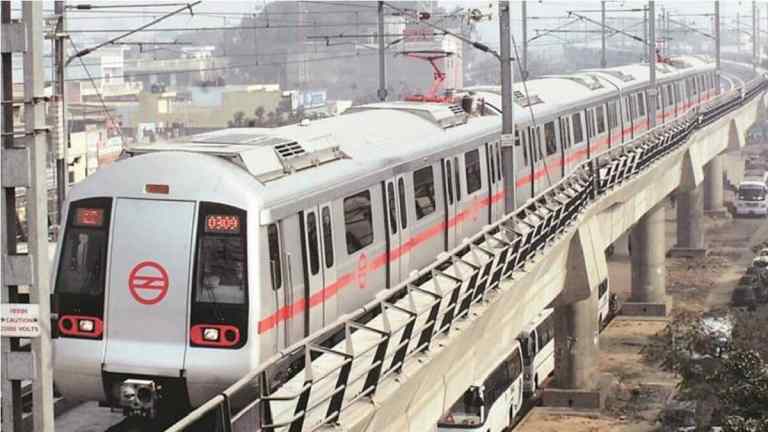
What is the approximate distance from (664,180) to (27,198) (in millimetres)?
36305

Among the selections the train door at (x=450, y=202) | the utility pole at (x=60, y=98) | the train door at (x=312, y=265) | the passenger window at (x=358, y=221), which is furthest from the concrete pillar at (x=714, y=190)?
the train door at (x=312, y=265)

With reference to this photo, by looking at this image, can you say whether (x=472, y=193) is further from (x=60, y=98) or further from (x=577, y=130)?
(x=577, y=130)

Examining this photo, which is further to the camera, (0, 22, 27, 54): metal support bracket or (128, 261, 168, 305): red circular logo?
(128, 261, 168, 305): red circular logo

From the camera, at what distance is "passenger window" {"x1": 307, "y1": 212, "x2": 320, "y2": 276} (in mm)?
15836

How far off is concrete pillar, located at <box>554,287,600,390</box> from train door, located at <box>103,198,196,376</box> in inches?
744

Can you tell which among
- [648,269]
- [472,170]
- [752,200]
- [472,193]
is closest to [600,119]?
[648,269]

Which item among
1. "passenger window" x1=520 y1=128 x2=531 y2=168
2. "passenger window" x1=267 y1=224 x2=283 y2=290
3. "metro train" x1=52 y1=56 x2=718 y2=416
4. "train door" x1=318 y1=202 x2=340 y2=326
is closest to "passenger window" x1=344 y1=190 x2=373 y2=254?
"metro train" x1=52 y1=56 x2=718 y2=416

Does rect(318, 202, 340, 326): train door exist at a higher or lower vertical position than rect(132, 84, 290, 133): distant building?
lower

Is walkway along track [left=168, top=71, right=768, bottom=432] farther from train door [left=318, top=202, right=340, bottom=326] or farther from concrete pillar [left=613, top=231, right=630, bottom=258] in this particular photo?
concrete pillar [left=613, top=231, right=630, bottom=258]

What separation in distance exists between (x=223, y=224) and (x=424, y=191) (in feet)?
23.0

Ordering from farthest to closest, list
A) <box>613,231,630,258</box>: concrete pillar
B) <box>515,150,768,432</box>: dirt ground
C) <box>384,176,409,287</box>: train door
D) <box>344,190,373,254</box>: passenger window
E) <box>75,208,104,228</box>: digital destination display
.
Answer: <box>613,231,630,258</box>: concrete pillar
<box>515,150,768,432</box>: dirt ground
<box>384,176,409,287</box>: train door
<box>344,190,373,254</box>: passenger window
<box>75,208,104,228</box>: digital destination display

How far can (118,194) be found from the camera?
1459cm

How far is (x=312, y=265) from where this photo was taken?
15891mm

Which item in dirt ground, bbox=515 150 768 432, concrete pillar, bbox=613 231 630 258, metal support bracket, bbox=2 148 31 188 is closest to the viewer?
metal support bracket, bbox=2 148 31 188
